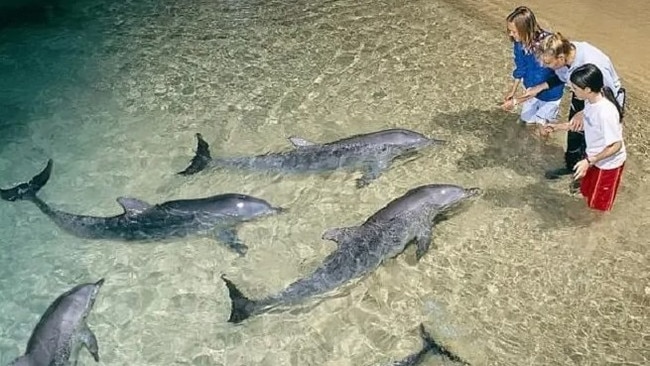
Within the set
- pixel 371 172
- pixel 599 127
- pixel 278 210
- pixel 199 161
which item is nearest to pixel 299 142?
pixel 371 172

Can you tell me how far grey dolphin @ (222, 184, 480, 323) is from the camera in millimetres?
6586

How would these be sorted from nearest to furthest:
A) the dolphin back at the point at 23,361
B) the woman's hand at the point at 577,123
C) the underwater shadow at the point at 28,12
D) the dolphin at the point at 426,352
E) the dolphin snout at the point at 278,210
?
the dolphin back at the point at 23,361, the dolphin at the point at 426,352, the woman's hand at the point at 577,123, the dolphin snout at the point at 278,210, the underwater shadow at the point at 28,12

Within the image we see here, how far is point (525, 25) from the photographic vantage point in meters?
7.42

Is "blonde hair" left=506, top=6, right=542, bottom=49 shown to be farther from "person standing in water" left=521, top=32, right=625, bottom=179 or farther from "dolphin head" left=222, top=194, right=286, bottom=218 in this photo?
"dolphin head" left=222, top=194, right=286, bottom=218

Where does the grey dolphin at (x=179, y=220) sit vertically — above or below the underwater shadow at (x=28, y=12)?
below

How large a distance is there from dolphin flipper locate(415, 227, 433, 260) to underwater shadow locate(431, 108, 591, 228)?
1096mm

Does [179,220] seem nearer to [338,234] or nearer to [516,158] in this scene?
[338,234]

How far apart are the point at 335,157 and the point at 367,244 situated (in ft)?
5.12

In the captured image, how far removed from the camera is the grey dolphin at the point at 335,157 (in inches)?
318

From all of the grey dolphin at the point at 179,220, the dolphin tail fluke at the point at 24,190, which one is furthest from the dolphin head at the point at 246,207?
the dolphin tail fluke at the point at 24,190

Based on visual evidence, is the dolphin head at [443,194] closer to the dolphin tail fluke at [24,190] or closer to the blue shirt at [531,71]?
the blue shirt at [531,71]

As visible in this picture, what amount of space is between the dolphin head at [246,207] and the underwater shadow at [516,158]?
2.30 m

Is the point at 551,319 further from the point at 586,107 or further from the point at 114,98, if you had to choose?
the point at 114,98

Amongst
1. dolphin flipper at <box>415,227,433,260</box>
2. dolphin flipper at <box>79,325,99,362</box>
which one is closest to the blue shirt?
dolphin flipper at <box>415,227,433,260</box>
